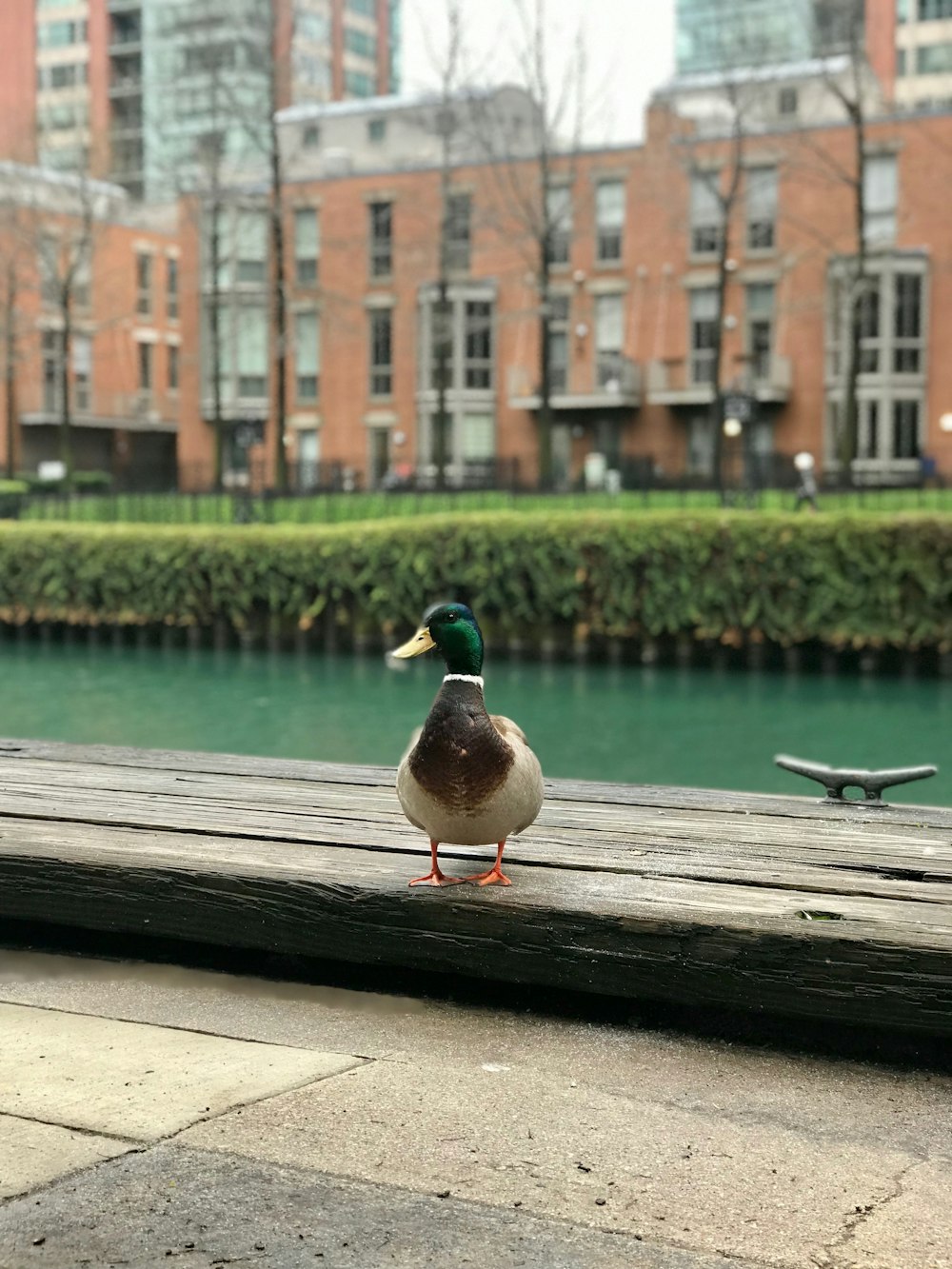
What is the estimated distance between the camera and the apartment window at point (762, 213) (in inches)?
1689

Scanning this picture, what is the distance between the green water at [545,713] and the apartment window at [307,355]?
2932 centimetres

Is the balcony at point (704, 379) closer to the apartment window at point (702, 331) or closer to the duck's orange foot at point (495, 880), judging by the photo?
the apartment window at point (702, 331)

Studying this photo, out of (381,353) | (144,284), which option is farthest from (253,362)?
(144,284)

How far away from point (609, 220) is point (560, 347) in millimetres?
3874

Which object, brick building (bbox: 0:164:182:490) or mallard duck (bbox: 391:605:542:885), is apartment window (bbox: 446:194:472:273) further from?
mallard duck (bbox: 391:605:542:885)

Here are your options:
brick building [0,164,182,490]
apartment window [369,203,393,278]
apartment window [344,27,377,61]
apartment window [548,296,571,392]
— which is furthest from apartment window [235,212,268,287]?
apartment window [344,27,377,61]

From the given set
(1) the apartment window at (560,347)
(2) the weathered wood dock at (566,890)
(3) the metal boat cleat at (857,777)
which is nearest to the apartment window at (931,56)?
(1) the apartment window at (560,347)

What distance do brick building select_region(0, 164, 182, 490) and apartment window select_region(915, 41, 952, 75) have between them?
98.9ft

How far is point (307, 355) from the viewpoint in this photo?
164ft

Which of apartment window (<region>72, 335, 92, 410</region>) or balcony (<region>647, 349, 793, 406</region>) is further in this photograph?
apartment window (<region>72, 335, 92, 410</region>)

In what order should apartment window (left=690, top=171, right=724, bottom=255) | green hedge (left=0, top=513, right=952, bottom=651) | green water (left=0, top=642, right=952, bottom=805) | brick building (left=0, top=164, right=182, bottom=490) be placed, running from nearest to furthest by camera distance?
green water (left=0, top=642, right=952, bottom=805) → green hedge (left=0, top=513, right=952, bottom=651) → apartment window (left=690, top=171, right=724, bottom=255) → brick building (left=0, top=164, right=182, bottom=490)

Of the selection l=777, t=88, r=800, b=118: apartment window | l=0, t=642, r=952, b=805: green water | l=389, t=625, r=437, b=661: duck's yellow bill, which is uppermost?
l=777, t=88, r=800, b=118: apartment window

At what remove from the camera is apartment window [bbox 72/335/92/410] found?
189ft

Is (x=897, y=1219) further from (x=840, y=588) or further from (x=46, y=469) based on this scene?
(x=46, y=469)
